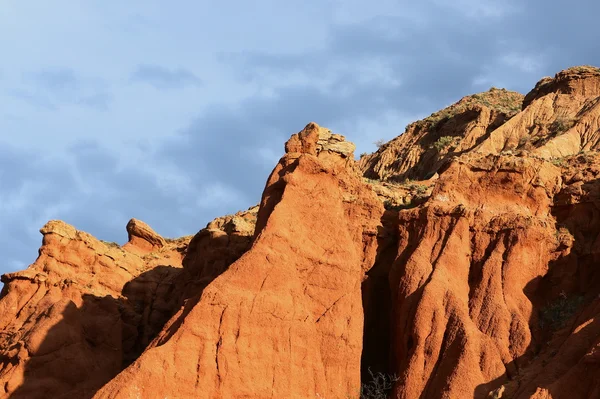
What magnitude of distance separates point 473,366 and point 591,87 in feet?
105

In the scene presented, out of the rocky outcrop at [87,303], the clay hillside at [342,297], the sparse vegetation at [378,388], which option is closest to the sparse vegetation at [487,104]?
the clay hillside at [342,297]

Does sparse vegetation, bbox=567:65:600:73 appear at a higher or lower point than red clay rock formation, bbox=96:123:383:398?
higher

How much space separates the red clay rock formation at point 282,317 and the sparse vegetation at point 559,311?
6.23 meters

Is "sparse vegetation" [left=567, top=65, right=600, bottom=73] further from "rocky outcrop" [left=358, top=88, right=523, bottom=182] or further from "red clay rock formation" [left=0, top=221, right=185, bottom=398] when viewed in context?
"red clay rock formation" [left=0, top=221, right=185, bottom=398]

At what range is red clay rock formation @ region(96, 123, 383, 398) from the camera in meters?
34.8

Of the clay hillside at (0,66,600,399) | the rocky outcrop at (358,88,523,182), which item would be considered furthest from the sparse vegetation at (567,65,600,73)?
the clay hillside at (0,66,600,399)

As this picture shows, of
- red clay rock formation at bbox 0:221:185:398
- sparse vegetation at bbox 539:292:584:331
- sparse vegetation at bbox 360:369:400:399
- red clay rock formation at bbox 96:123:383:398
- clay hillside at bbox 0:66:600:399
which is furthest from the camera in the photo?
red clay rock formation at bbox 0:221:185:398

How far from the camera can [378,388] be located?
1438 inches

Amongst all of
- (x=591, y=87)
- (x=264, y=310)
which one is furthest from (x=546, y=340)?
(x=591, y=87)

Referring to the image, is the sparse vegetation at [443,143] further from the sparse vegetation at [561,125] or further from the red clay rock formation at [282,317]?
the red clay rock formation at [282,317]

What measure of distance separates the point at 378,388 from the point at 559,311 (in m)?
6.69

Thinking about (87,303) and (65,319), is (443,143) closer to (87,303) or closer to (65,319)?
(87,303)

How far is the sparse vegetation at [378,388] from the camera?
36281mm

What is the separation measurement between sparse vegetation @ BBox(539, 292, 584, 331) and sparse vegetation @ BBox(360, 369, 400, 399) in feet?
17.8
